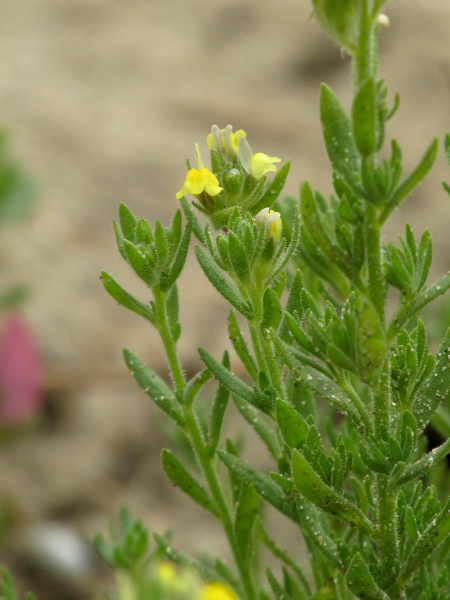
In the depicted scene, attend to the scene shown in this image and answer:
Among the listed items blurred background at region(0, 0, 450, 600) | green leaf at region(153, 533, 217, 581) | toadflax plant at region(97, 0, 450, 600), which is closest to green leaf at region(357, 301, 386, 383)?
toadflax plant at region(97, 0, 450, 600)

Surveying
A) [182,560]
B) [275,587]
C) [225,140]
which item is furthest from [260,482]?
[225,140]

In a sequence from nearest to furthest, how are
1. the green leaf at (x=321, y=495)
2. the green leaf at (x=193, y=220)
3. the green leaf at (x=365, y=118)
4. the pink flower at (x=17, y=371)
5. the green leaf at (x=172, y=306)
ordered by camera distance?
the green leaf at (x=365, y=118) < the green leaf at (x=321, y=495) < the green leaf at (x=193, y=220) < the green leaf at (x=172, y=306) < the pink flower at (x=17, y=371)

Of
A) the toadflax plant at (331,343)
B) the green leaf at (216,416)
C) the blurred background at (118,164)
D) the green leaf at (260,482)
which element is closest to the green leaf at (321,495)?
the toadflax plant at (331,343)

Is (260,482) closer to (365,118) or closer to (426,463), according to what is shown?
(426,463)

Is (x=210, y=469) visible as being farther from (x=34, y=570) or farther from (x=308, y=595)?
(x=34, y=570)

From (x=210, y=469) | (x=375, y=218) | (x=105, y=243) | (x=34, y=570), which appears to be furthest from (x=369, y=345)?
(x=105, y=243)

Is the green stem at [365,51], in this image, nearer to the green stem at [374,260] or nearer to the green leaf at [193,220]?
the green stem at [374,260]

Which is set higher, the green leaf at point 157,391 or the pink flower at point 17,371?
the pink flower at point 17,371
